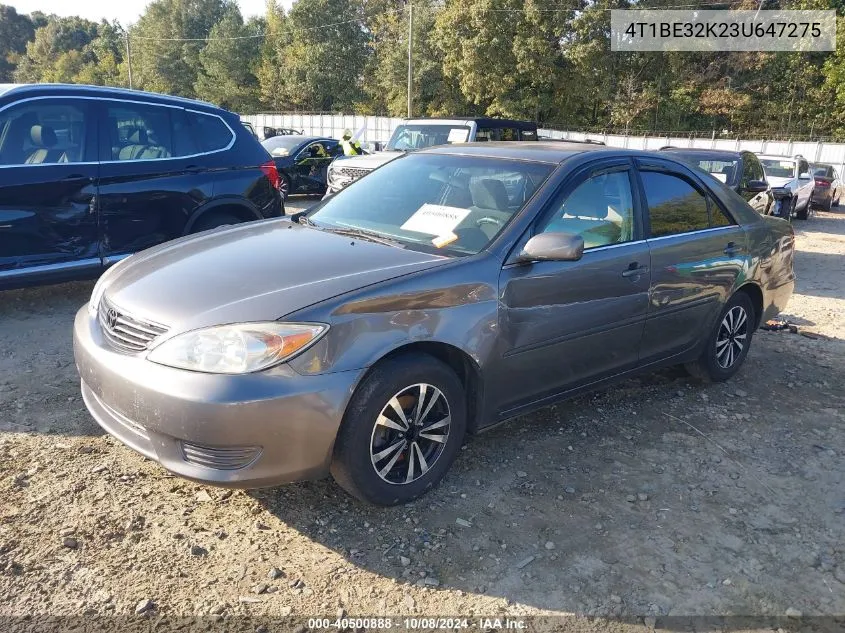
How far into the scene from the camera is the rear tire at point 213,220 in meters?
6.26

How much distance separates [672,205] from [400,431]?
249 cm

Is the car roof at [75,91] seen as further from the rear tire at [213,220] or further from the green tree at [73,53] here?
the green tree at [73,53]

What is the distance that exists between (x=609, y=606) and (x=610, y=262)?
6.23ft

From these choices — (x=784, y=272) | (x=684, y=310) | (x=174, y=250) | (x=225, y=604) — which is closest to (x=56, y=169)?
(x=174, y=250)

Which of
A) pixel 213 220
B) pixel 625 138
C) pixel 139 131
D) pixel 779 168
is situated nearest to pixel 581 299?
pixel 213 220

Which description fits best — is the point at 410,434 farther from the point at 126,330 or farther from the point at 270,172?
the point at 270,172

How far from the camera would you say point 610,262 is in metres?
3.79

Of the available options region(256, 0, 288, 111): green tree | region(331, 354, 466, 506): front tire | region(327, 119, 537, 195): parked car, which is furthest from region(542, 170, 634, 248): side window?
region(256, 0, 288, 111): green tree

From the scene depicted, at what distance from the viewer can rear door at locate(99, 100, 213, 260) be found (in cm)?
563

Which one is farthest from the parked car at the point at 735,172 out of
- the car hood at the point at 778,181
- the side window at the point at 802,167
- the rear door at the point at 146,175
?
the rear door at the point at 146,175

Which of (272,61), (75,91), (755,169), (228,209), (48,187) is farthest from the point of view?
(272,61)

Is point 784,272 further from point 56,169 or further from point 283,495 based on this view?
point 56,169

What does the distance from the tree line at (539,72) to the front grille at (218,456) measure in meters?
39.8

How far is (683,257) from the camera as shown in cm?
425
